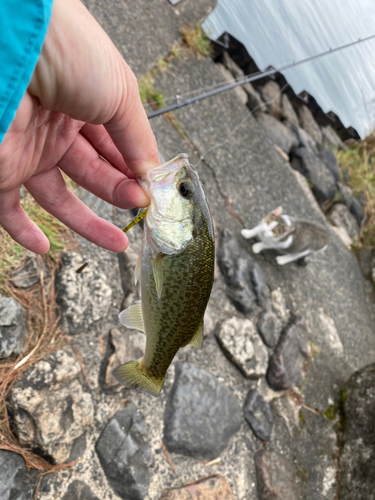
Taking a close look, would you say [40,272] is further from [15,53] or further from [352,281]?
[352,281]

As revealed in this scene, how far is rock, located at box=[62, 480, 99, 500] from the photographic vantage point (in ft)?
6.78

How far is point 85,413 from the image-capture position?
2.26 meters

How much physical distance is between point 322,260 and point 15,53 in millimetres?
5357

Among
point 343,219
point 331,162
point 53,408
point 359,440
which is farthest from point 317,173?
point 53,408

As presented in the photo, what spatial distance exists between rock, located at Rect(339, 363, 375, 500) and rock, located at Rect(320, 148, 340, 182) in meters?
4.07

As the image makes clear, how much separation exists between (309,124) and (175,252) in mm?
7054

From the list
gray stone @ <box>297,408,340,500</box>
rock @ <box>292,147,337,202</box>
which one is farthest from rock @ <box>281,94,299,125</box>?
gray stone @ <box>297,408,340,500</box>

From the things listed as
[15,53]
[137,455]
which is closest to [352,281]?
[137,455]

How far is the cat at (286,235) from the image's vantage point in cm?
422

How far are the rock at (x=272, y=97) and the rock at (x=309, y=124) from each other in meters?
0.90

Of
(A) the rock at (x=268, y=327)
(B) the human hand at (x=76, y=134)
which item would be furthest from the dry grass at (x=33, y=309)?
(A) the rock at (x=268, y=327)

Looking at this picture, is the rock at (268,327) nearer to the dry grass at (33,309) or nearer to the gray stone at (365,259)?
the dry grass at (33,309)

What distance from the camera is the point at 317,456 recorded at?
369 cm

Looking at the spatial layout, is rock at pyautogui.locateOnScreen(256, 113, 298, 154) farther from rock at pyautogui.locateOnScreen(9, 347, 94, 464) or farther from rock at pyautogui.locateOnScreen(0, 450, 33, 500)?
rock at pyautogui.locateOnScreen(0, 450, 33, 500)
